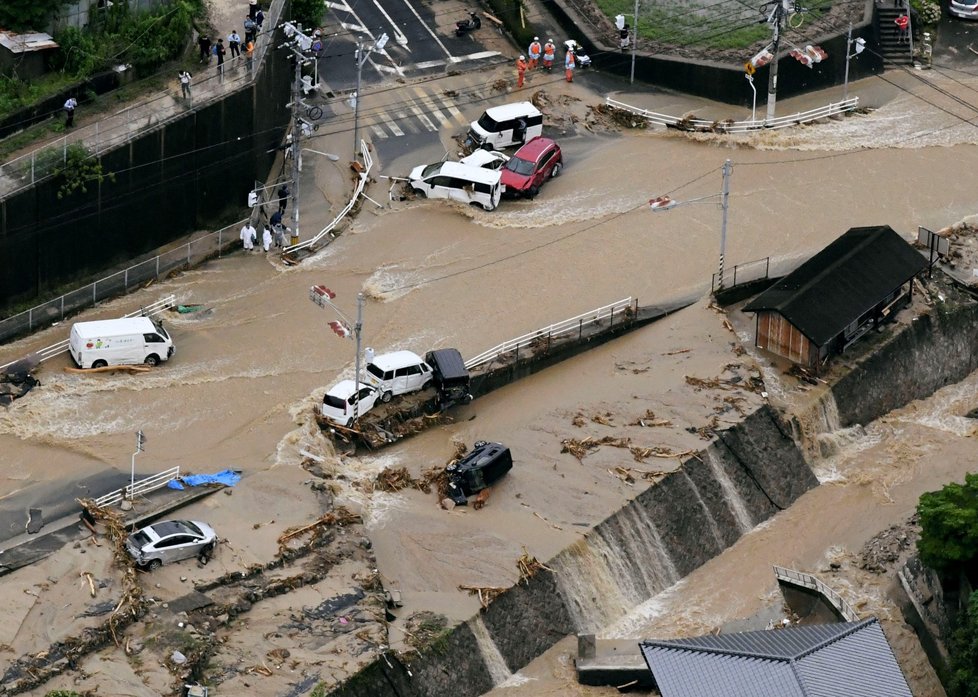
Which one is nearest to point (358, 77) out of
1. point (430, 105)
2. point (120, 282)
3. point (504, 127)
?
point (430, 105)

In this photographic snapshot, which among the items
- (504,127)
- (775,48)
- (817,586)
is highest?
(775,48)

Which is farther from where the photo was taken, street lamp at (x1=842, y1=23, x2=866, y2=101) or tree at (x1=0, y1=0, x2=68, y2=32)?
street lamp at (x1=842, y1=23, x2=866, y2=101)

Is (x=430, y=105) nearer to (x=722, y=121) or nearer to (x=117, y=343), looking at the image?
(x=722, y=121)

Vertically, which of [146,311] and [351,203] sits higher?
[351,203]

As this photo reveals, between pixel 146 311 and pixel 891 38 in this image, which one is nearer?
pixel 146 311

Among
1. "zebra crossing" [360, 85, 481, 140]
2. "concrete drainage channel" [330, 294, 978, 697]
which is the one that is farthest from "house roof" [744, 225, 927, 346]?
"zebra crossing" [360, 85, 481, 140]

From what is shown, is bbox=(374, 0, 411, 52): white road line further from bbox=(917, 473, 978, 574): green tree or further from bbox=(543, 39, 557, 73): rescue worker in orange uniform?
bbox=(917, 473, 978, 574): green tree
